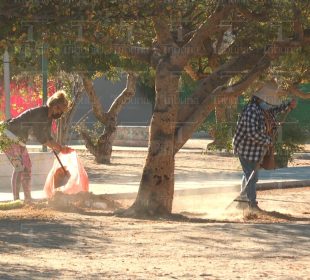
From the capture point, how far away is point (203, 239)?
9555 millimetres

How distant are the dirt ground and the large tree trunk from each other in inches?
15.0

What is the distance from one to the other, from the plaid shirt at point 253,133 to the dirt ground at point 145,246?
895 millimetres

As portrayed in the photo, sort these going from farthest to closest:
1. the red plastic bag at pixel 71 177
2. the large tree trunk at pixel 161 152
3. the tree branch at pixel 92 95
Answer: the tree branch at pixel 92 95 → the red plastic bag at pixel 71 177 → the large tree trunk at pixel 161 152

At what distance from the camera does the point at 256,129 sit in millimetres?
12695

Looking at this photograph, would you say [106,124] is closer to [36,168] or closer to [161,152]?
[36,168]

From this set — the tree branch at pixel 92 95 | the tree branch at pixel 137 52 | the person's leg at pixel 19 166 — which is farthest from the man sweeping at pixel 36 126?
the tree branch at pixel 92 95

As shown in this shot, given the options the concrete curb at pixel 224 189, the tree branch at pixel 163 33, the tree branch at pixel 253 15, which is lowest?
the concrete curb at pixel 224 189

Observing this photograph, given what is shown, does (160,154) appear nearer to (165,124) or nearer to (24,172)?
(165,124)

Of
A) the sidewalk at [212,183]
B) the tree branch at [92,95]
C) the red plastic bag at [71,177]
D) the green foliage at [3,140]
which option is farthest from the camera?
the tree branch at [92,95]

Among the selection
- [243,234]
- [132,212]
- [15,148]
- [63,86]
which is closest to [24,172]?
[15,148]

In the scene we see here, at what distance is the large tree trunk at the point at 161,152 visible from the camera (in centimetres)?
1280

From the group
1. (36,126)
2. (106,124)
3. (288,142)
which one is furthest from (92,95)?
(36,126)

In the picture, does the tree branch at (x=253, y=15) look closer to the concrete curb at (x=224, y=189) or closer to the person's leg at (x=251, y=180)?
the person's leg at (x=251, y=180)

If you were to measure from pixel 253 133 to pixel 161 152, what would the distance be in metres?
1.24
